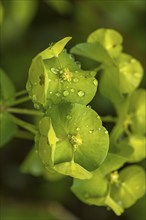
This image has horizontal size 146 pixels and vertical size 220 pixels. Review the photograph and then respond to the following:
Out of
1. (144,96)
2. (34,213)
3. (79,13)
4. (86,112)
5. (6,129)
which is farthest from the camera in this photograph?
(79,13)

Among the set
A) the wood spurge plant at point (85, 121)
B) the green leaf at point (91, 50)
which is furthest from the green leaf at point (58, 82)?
the green leaf at point (91, 50)

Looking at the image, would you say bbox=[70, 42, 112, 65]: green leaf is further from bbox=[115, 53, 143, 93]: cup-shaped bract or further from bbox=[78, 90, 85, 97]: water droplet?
bbox=[78, 90, 85, 97]: water droplet

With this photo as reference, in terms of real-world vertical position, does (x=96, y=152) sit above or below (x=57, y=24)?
above

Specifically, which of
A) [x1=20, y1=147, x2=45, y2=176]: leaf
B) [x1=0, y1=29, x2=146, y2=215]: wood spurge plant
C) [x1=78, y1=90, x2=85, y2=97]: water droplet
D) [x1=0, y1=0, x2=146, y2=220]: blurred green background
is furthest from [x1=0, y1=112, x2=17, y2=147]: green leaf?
[x1=0, y1=0, x2=146, y2=220]: blurred green background

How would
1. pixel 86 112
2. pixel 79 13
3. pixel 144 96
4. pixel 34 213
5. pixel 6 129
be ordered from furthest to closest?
1. pixel 79 13
2. pixel 34 213
3. pixel 144 96
4. pixel 6 129
5. pixel 86 112

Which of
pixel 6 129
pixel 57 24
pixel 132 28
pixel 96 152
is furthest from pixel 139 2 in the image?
pixel 96 152

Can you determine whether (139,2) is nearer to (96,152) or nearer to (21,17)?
(21,17)

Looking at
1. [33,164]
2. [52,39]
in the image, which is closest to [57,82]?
[33,164]

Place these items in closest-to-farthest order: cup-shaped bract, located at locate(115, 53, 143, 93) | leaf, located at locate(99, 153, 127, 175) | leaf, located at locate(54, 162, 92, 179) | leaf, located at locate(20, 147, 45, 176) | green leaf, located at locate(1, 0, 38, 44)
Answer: leaf, located at locate(54, 162, 92, 179) < leaf, located at locate(99, 153, 127, 175) < cup-shaped bract, located at locate(115, 53, 143, 93) < leaf, located at locate(20, 147, 45, 176) < green leaf, located at locate(1, 0, 38, 44)
